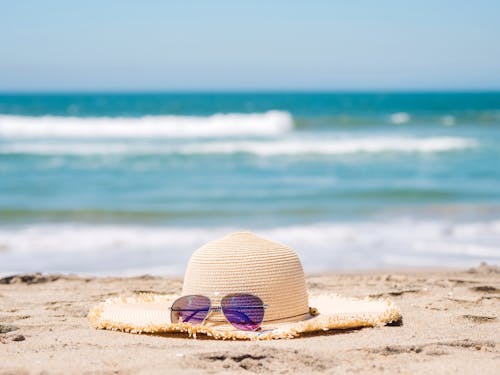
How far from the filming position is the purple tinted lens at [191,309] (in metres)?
4.38

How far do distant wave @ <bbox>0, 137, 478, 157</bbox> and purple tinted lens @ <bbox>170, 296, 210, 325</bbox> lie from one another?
52.8 ft

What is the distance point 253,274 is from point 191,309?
16.0 inches

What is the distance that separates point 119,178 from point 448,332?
38.4 feet

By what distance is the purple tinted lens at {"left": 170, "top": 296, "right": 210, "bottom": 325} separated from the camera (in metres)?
4.38

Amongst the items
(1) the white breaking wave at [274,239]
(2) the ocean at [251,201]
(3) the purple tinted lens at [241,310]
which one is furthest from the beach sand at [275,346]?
(2) the ocean at [251,201]

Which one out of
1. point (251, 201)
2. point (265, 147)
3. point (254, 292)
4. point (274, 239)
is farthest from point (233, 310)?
point (265, 147)

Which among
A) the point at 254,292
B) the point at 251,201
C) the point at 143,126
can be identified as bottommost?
the point at 251,201

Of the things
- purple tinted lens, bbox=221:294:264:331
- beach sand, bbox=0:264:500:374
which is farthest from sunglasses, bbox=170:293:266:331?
beach sand, bbox=0:264:500:374

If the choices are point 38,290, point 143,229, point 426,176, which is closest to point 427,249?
point 143,229

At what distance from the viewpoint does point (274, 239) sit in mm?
9133

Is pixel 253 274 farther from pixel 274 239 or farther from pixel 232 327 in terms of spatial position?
pixel 274 239

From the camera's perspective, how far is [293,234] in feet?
30.7

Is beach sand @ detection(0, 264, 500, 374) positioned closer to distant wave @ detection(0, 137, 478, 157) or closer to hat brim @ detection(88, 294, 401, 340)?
hat brim @ detection(88, 294, 401, 340)

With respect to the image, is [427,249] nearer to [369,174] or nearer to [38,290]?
[38,290]
